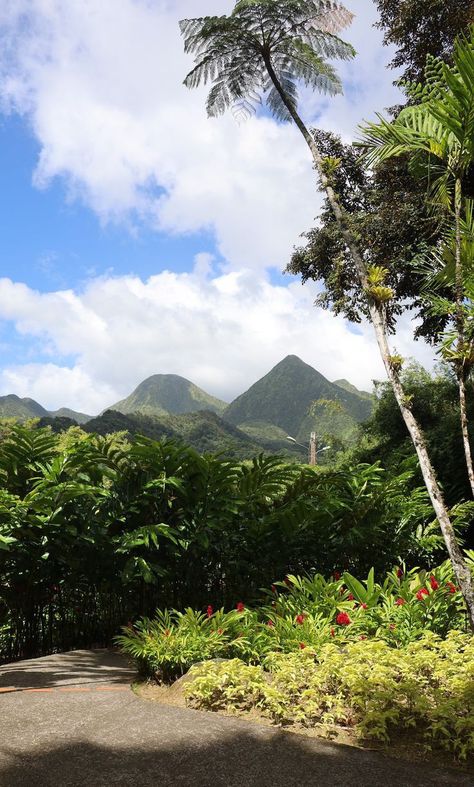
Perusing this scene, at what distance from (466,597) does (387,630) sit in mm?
674

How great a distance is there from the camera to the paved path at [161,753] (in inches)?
90.1

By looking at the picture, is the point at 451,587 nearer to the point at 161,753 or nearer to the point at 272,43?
the point at 161,753

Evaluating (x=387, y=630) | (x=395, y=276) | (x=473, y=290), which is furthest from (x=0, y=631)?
(x=395, y=276)

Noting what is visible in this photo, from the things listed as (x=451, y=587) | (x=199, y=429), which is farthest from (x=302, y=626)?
(x=199, y=429)

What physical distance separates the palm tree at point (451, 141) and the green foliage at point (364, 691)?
1.34 metres

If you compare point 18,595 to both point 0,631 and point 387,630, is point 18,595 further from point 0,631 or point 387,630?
point 387,630

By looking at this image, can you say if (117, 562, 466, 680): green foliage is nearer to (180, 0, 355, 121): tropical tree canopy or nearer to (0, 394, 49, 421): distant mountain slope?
(180, 0, 355, 121): tropical tree canopy

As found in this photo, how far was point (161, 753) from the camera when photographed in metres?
2.51

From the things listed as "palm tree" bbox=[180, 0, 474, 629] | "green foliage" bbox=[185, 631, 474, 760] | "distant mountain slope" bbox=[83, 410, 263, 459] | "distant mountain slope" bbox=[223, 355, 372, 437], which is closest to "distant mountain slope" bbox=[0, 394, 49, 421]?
"distant mountain slope" bbox=[223, 355, 372, 437]

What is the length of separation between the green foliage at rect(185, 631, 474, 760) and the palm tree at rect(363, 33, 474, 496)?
4.40 ft

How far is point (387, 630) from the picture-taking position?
4.02 metres

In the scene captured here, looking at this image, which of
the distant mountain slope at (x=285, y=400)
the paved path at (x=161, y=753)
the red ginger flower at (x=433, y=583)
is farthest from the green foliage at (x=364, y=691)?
the distant mountain slope at (x=285, y=400)

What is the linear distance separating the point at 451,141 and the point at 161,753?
15.4 feet

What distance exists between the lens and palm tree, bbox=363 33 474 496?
3904mm
